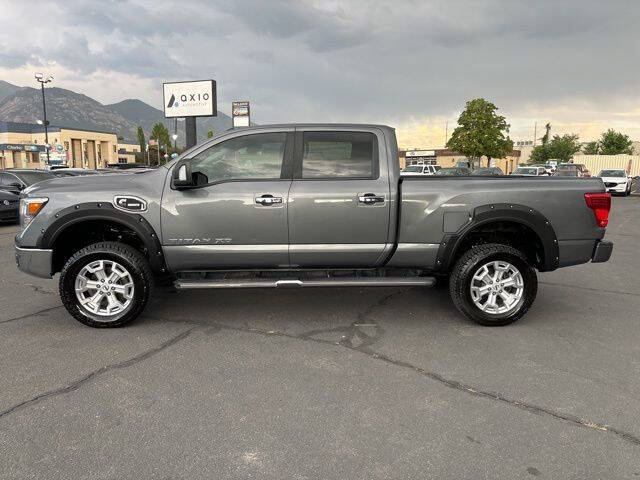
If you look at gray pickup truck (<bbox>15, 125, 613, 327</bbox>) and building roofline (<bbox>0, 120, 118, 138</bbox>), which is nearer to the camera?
gray pickup truck (<bbox>15, 125, 613, 327</bbox>)

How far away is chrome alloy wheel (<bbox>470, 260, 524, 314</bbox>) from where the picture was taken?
452 centimetres

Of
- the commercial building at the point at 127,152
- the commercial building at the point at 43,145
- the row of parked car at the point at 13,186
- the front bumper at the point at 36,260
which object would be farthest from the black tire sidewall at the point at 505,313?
the commercial building at the point at 127,152

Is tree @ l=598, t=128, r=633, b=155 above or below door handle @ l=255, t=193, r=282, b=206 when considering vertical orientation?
above

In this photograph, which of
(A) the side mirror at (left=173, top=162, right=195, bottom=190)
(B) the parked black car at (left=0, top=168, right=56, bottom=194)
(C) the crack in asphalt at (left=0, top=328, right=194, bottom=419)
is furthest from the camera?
(B) the parked black car at (left=0, top=168, right=56, bottom=194)

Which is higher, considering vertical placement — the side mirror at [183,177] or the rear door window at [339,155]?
the rear door window at [339,155]

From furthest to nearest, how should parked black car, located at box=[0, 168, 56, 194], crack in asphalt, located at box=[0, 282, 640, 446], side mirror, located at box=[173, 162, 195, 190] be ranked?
parked black car, located at box=[0, 168, 56, 194] → side mirror, located at box=[173, 162, 195, 190] → crack in asphalt, located at box=[0, 282, 640, 446]

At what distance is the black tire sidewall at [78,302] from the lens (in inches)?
171

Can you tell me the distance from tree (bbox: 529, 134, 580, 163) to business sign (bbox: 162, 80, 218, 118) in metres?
62.4

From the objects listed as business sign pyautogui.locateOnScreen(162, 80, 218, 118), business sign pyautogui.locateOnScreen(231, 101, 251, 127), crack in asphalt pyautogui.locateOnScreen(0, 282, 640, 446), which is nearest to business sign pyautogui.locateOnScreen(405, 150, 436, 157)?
business sign pyautogui.locateOnScreen(231, 101, 251, 127)

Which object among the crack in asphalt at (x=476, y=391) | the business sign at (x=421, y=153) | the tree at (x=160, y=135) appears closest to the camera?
the crack in asphalt at (x=476, y=391)

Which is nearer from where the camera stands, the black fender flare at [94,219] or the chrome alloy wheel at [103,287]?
the black fender flare at [94,219]

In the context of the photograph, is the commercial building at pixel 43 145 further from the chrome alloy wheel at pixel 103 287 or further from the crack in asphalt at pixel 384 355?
the crack in asphalt at pixel 384 355

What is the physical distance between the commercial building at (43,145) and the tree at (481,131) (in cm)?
4753

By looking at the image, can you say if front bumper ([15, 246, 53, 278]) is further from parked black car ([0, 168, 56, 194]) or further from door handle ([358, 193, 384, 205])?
parked black car ([0, 168, 56, 194])
